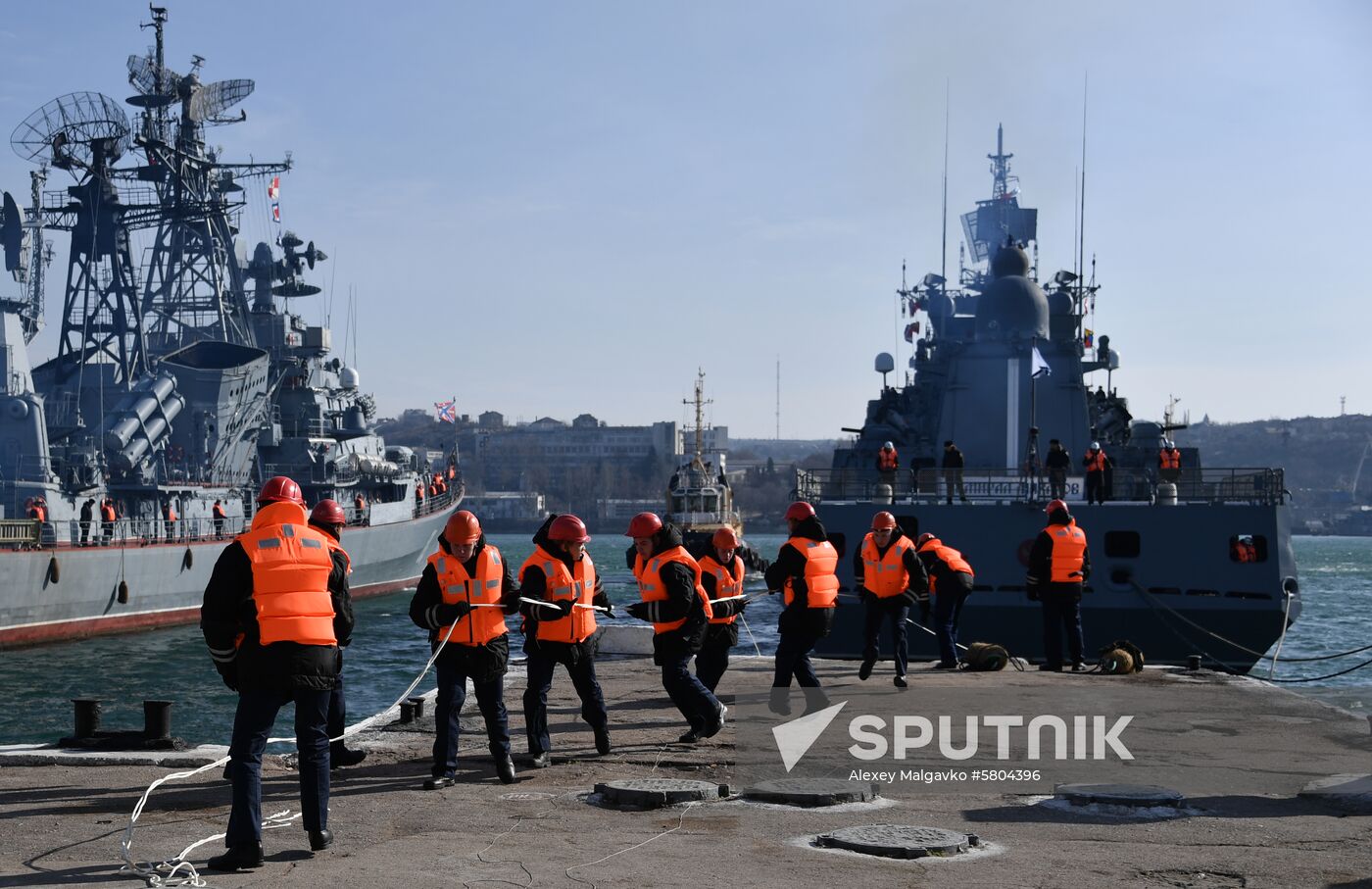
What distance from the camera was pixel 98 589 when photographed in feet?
115

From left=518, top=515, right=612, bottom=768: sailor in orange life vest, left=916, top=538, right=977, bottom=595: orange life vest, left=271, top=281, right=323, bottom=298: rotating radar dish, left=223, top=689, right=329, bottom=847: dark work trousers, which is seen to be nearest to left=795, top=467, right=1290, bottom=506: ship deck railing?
→ left=916, top=538, right=977, bottom=595: orange life vest

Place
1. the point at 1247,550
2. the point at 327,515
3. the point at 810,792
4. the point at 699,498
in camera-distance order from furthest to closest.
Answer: the point at 699,498 → the point at 1247,550 → the point at 327,515 → the point at 810,792

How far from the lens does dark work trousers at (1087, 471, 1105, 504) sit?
2489cm

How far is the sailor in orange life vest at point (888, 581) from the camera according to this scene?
13328 millimetres

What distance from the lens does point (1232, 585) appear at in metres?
24.1

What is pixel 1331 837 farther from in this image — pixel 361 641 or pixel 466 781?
pixel 361 641

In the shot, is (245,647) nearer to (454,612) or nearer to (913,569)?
(454,612)

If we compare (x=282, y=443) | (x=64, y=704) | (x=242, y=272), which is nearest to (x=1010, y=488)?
(x=64, y=704)

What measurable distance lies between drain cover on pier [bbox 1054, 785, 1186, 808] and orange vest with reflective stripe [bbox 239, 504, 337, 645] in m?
4.00

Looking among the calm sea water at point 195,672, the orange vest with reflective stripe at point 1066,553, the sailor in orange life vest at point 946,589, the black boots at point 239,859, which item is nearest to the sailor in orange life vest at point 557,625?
the black boots at point 239,859

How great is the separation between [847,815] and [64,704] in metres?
19.0

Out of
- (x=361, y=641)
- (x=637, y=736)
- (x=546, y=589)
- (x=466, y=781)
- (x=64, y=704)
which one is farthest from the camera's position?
(x=361, y=641)

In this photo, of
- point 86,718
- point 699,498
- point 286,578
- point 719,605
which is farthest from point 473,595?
point 699,498

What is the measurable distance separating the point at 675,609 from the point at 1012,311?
24061 millimetres
